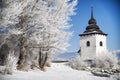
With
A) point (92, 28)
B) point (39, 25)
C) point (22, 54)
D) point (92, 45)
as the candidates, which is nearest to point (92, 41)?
point (92, 45)

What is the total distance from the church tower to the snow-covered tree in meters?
11.0

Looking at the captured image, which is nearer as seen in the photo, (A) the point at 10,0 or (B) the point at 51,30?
(A) the point at 10,0

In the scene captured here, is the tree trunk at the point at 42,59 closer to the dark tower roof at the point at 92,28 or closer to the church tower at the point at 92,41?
the church tower at the point at 92,41

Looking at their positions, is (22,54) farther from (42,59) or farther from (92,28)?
(92,28)

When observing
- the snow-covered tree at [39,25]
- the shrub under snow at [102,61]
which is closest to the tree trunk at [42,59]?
the snow-covered tree at [39,25]

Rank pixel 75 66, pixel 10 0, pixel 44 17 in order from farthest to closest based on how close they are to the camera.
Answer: pixel 75 66 → pixel 44 17 → pixel 10 0

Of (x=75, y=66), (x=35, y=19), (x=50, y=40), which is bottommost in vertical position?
(x=75, y=66)

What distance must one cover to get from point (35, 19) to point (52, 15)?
3.28 ft

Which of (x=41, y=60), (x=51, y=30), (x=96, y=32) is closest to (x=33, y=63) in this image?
(x=41, y=60)

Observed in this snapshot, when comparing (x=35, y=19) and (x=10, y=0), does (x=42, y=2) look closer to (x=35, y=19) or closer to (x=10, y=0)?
(x=35, y=19)

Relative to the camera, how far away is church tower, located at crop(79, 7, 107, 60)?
1939 cm

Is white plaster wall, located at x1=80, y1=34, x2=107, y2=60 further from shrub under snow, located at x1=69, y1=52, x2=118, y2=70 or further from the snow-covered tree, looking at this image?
the snow-covered tree

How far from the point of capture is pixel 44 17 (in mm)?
7051

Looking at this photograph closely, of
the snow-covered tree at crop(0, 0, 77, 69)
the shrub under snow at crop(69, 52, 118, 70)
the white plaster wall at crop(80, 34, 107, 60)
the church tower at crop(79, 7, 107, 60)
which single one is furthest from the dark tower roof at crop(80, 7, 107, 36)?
the snow-covered tree at crop(0, 0, 77, 69)
